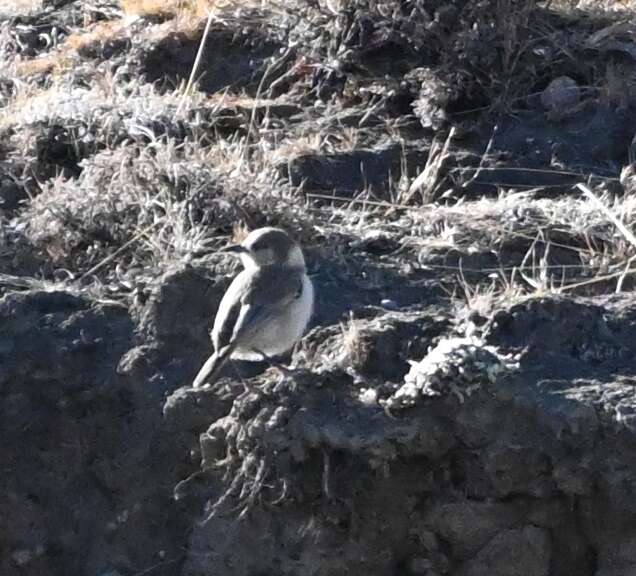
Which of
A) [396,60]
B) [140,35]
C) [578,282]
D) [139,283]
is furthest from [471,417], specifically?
[140,35]

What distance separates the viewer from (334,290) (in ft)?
22.2

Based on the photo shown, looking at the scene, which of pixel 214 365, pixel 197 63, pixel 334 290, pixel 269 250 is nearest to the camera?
pixel 214 365

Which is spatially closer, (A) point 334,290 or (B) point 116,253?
(A) point 334,290

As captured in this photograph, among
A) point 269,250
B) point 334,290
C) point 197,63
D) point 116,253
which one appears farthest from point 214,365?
point 197,63

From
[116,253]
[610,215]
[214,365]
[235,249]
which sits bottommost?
[116,253]

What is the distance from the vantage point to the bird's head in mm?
6211

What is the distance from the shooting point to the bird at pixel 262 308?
230 inches

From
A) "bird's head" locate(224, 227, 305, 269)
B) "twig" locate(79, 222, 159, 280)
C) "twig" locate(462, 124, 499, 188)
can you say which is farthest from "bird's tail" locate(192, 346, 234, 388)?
"twig" locate(462, 124, 499, 188)

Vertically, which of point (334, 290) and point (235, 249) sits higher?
point (235, 249)

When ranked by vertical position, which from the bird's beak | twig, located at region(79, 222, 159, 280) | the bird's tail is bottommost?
twig, located at region(79, 222, 159, 280)

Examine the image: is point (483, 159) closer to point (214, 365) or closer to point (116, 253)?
point (116, 253)

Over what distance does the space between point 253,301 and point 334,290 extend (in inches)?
34.0

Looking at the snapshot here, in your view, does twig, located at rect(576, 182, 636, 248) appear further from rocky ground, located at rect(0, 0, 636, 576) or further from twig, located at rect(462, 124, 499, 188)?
twig, located at rect(462, 124, 499, 188)

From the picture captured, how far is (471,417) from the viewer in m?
5.70
